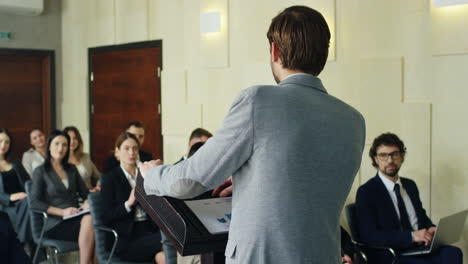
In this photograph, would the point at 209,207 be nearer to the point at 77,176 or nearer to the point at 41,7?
the point at 77,176

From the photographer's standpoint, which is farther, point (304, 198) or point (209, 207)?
point (209, 207)

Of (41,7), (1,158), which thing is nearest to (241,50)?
(1,158)

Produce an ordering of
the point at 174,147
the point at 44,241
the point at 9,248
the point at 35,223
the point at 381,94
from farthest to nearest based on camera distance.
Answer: the point at 174,147
the point at 381,94
the point at 35,223
the point at 44,241
the point at 9,248

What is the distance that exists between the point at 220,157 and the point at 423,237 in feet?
9.97

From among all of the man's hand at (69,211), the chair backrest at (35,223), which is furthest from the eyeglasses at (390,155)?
the chair backrest at (35,223)

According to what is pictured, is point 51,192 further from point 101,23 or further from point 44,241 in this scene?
point 101,23

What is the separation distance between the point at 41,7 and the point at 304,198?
27.9 ft

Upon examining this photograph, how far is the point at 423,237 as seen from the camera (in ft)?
13.2

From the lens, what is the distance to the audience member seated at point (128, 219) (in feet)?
13.9

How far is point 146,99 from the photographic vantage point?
7.73 meters

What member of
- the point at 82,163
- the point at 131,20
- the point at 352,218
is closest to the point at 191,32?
the point at 131,20

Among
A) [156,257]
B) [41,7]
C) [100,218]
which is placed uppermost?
[41,7]

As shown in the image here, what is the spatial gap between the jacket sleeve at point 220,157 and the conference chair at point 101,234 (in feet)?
9.59

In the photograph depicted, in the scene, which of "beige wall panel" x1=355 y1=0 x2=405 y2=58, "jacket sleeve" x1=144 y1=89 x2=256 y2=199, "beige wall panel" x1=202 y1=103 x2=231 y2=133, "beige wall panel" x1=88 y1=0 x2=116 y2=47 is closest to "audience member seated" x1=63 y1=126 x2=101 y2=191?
"beige wall panel" x1=202 y1=103 x2=231 y2=133
